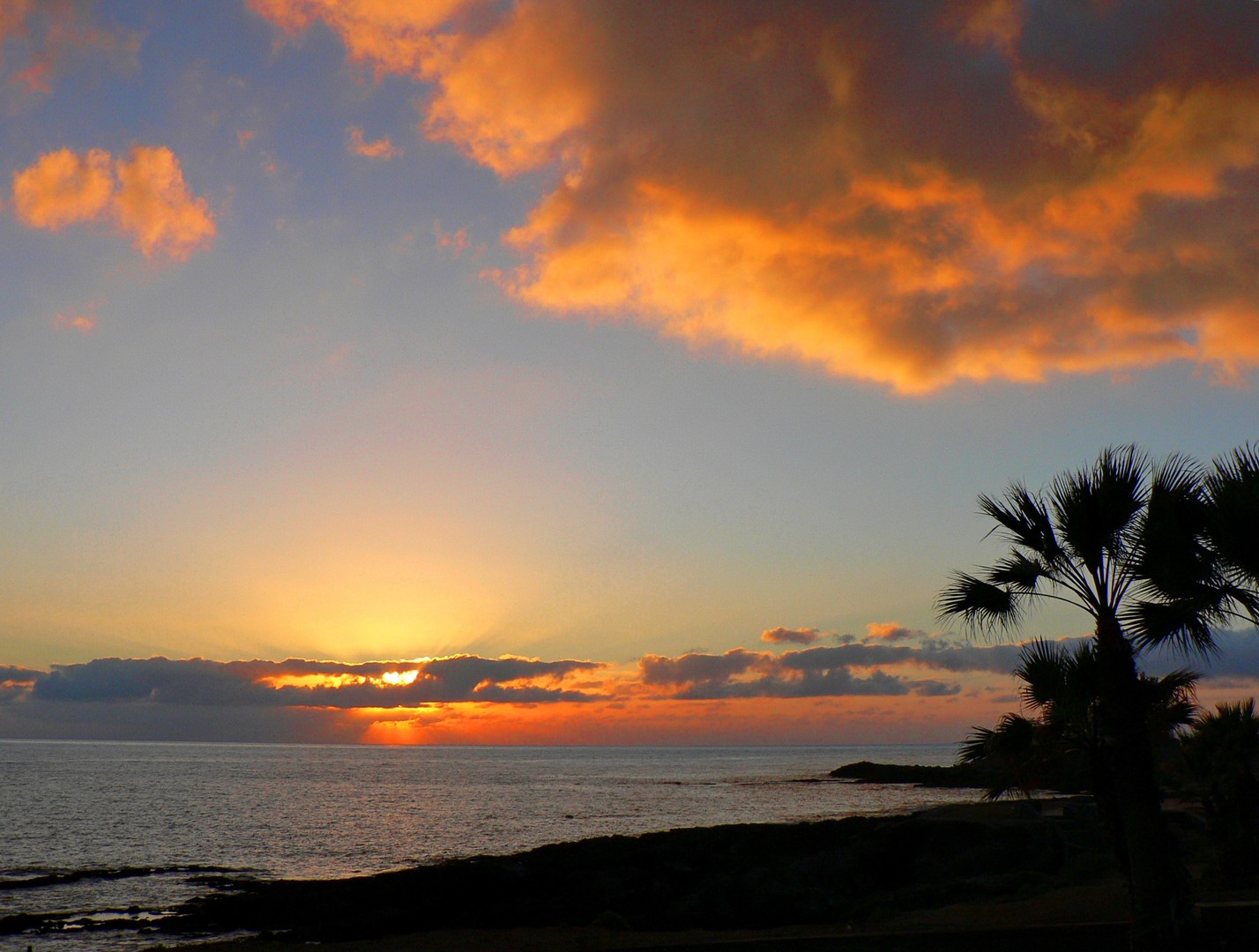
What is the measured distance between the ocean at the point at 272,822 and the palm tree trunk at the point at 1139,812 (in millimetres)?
29036

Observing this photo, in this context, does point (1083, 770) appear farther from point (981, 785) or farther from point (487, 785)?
point (487, 785)

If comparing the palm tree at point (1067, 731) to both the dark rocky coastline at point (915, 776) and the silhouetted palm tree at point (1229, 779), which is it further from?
the dark rocky coastline at point (915, 776)

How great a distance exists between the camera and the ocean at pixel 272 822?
1527 inches

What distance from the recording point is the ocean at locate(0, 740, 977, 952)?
38781 millimetres

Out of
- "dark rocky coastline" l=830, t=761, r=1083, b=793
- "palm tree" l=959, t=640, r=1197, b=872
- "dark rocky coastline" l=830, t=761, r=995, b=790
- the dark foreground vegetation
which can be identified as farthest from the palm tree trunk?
"dark rocky coastline" l=830, t=761, r=995, b=790

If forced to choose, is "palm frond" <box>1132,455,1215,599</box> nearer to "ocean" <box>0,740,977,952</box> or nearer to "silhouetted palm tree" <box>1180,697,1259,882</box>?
"silhouetted palm tree" <box>1180,697,1259,882</box>

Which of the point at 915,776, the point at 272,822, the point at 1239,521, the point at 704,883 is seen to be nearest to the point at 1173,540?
the point at 1239,521

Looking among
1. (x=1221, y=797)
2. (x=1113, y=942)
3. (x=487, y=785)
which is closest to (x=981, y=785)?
(x=487, y=785)

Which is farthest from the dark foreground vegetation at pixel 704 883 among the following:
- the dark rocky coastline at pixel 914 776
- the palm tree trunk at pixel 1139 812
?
the dark rocky coastline at pixel 914 776

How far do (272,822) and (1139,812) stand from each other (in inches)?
2876

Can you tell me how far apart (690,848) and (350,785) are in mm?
98916

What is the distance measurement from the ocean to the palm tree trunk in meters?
29.0

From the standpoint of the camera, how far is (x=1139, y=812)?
44.6 feet

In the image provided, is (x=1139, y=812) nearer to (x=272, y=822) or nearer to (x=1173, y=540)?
(x=1173, y=540)
